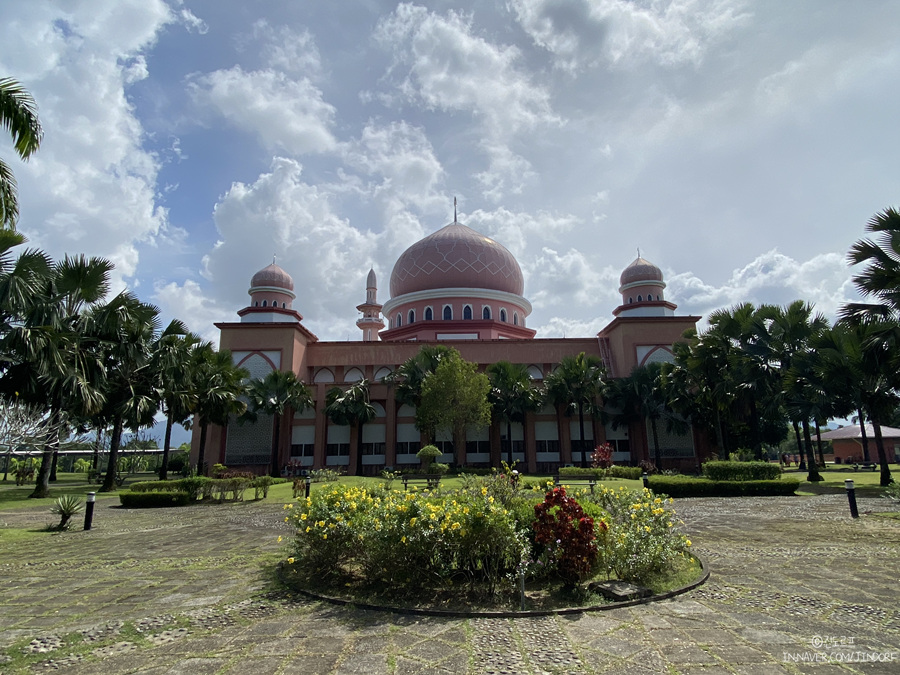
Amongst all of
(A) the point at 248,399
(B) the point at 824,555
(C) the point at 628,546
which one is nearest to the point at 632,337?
(A) the point at 248,399

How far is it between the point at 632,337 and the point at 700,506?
2208cm

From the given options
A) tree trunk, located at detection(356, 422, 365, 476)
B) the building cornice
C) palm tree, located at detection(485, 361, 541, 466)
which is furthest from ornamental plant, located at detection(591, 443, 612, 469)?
the building cornice

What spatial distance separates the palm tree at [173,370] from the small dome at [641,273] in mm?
29521

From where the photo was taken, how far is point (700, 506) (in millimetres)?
14117

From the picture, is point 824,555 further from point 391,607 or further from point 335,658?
point 335,658

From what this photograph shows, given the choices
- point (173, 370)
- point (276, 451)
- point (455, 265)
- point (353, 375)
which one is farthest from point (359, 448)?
point (455, 265)

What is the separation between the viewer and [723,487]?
17.0 m

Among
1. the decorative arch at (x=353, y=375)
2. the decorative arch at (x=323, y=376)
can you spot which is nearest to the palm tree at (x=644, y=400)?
the decorative arch at (x=353, y=375)

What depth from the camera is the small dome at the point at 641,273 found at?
127 ft

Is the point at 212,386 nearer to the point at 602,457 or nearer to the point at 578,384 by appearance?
the point at 602,457

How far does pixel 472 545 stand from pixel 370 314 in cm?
4848

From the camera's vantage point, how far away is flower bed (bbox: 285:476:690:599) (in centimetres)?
578

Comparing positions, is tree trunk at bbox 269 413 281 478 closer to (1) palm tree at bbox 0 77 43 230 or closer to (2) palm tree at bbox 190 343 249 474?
(2) palm tree at bbox 190 343 249 474

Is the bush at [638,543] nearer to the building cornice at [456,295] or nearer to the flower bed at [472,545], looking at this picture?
the flower bed at [472,545]
